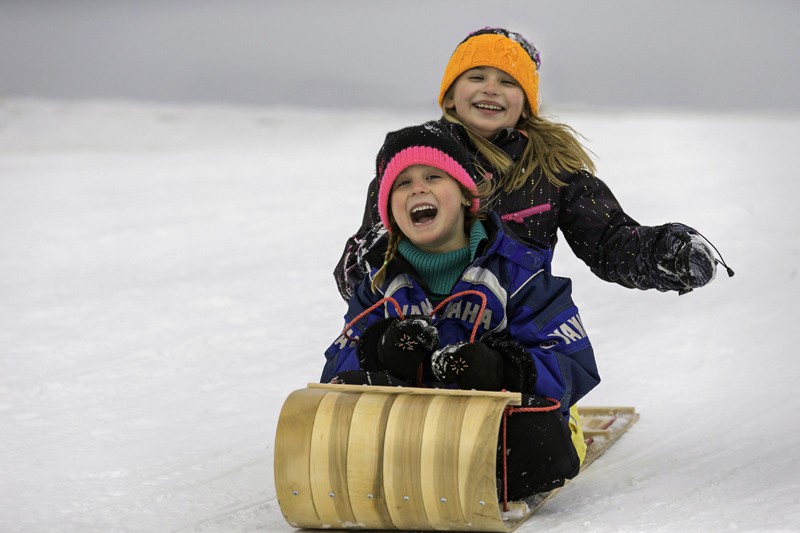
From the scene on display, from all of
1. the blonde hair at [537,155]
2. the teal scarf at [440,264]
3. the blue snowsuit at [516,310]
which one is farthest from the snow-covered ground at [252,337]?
the teal scarf at [440,264]

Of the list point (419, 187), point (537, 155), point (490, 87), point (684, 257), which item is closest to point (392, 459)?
point (419, 187)

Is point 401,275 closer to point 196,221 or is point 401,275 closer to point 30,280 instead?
point 30,280

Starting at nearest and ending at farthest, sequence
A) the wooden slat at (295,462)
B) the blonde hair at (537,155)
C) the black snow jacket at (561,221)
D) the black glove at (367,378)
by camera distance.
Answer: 1. the wooden slat at (295,462)
2. the black glove at (367,378)
3. the black snow jacket at (561,221)
4. the blonde hair at (537,155)

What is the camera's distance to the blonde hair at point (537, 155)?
2732 mm

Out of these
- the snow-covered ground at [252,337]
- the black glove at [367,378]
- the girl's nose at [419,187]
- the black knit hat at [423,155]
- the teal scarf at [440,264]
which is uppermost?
the black knit hat at [423,155]

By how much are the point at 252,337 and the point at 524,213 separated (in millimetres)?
1743

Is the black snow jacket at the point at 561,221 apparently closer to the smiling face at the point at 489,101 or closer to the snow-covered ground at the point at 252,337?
the smiling face at the point at 489,101

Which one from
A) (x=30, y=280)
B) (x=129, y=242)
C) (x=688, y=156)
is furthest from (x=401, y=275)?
(x=688, y=156)

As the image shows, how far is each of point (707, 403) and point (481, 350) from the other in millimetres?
1391

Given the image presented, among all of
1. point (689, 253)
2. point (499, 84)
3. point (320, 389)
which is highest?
point (499, 84)

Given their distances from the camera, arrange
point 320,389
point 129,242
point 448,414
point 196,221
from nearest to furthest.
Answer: point 448,414 < point 320,389 < point 129,242 < point 196,221

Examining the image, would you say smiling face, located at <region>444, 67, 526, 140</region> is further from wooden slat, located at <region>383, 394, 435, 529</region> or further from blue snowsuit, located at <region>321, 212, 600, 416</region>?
wooden slat, located at <region>383, 394, 435, 529</region>

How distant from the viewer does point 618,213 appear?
2721 mm

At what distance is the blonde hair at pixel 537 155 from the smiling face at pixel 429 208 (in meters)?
0.41
